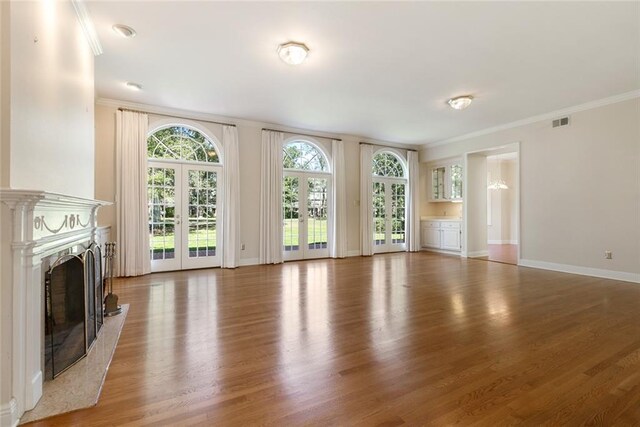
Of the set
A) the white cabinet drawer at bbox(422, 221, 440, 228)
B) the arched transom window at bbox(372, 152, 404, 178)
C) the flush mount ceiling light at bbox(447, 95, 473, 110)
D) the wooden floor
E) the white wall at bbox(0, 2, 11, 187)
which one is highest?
the flush mount ceiling light at bbox(447, 95, 473, 110)

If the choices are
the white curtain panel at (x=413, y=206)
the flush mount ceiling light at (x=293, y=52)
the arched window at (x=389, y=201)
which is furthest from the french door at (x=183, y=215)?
the white curtain panel at (x=413, y=206)

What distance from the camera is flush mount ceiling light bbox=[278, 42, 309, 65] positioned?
3.46 metres

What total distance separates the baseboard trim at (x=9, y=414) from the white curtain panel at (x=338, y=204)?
6184mm

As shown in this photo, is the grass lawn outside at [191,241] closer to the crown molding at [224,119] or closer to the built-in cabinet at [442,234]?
the crown molding at [224,119]

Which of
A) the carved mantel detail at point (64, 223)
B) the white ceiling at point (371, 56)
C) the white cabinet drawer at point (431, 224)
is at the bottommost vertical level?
the white cabinet drawer at point (431, 224)

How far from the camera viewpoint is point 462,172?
8.02 m

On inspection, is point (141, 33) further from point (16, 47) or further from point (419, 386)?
point (419, 386)

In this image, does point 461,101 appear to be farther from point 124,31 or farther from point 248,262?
point 248,262

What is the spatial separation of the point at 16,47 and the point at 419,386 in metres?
3.15

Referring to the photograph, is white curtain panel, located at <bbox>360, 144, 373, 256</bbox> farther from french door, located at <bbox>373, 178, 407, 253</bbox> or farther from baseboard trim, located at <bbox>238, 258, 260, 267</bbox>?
baseboard trim, located at <bbox>238, 258, 260, 267</bbox>

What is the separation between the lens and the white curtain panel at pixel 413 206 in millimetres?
8820

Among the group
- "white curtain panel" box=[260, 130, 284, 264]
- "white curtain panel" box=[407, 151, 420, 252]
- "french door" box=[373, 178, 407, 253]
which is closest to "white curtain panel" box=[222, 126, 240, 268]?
"white curtain panel" box=[260, 130, 284, 264]

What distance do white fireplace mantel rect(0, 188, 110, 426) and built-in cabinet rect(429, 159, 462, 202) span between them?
8278mm

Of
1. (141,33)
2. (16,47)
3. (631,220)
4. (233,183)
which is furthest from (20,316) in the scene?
(631,220)
